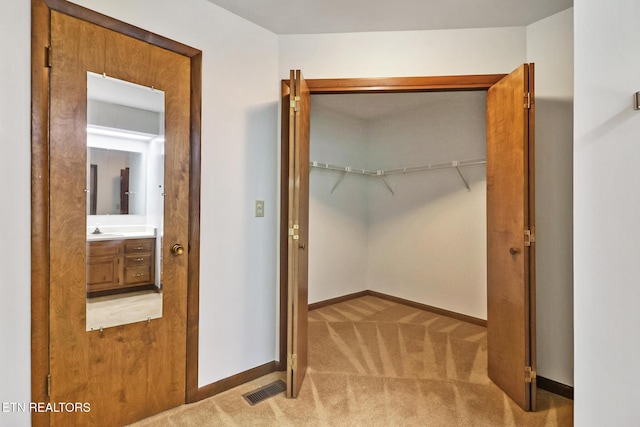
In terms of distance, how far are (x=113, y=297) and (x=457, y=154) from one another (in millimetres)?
3372

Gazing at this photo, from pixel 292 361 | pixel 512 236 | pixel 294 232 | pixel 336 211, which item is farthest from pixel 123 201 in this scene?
pixel 336 211

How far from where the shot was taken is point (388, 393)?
199 cm

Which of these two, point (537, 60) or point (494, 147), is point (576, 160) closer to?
point (494, 147)

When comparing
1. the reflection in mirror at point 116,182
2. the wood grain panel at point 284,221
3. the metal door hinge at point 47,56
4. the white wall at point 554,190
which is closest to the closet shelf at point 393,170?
the white wall at point 554,190

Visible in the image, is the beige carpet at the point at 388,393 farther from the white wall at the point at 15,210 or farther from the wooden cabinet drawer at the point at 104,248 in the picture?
the wooden cabinet drawer at the point at 104,248

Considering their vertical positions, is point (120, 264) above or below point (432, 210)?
below

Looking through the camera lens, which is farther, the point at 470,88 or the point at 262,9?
the point at 470,88

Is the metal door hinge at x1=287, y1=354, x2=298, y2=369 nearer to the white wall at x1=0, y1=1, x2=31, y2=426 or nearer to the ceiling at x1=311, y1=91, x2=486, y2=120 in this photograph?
the white wall at x1=0, y1=1, x2=31, y2=426

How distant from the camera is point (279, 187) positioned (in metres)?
2.29

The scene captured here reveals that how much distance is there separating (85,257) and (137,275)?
0.89 feet

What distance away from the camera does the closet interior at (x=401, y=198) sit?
131 inches

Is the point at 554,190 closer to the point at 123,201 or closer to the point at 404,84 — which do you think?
the point at 404,84

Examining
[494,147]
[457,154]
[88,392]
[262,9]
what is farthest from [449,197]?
[88,392]

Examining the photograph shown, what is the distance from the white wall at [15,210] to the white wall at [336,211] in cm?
261
